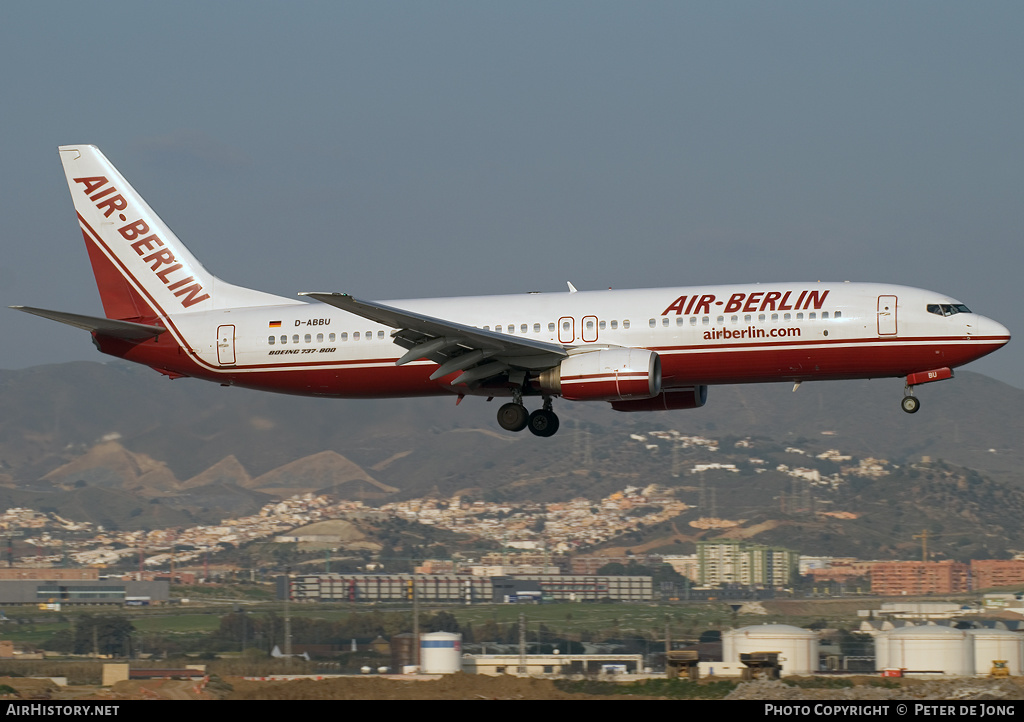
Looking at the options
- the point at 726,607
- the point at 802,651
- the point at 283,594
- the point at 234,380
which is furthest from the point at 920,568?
the point at 234,380

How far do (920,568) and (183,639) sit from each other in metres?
52.9

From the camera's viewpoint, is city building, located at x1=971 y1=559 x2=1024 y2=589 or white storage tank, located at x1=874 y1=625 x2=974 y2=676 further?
city building, located at x1=971 y1=559 x2=1024 y2=589

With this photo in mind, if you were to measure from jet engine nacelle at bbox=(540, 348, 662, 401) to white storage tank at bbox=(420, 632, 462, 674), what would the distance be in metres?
21.0

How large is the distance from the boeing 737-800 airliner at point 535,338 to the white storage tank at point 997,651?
19.8 metres

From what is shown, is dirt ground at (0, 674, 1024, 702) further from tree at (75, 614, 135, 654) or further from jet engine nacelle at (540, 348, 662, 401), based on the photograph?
jet engine nacelle at (540, 348, 662, 401)

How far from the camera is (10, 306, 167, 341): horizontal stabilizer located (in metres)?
42.8

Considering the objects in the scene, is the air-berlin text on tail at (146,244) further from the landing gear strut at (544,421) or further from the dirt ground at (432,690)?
the dirt ground at (432,690)

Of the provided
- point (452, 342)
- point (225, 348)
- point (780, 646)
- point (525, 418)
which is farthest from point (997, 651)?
point (225, 348)

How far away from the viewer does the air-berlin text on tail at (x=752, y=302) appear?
40188mm

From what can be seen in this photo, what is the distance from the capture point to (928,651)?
182 ft

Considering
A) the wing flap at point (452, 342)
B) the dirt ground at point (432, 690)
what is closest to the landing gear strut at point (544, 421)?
the wing flap at point (452, 342)

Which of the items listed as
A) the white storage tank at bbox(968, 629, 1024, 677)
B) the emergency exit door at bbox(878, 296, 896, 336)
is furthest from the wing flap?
the white storage tank at bbox(968, 629, 1024, 677)

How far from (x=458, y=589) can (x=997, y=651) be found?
3469cm
